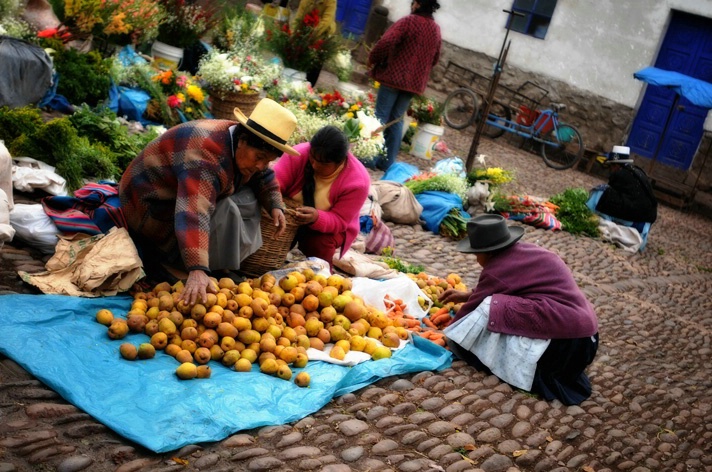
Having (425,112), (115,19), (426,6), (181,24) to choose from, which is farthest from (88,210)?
(425,112)

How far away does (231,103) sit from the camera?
30.4 feet

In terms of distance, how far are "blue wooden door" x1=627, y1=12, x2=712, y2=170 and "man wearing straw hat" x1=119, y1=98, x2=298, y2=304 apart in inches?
508

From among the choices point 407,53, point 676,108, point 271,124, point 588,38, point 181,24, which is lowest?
point 271,124

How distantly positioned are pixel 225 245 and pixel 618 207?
768 cm

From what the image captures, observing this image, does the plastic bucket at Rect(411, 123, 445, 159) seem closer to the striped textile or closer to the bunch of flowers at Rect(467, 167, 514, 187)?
the bunch of flowers at Rect(467, 167, 514, 187)

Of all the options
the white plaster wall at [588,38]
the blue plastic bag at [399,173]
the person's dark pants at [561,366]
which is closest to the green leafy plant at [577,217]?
the blue plastic bag at [399,173]

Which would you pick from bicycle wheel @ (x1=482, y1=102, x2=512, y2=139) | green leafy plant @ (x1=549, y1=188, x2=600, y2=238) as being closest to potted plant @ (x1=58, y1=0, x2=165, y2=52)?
green leafy plant @ (x1=549, y1=188, x2=600, y2=238)

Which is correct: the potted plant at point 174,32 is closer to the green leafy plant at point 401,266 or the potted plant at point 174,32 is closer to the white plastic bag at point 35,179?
the white plastic bag at point 35,179

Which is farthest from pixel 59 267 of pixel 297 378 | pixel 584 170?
pixel 584 170

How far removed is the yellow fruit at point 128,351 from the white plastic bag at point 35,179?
7.09 ft

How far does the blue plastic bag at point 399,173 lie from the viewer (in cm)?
981

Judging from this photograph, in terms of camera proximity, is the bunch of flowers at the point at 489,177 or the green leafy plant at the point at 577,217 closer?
the bunch of flowers at the point at 489,177

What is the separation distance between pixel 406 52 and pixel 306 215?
5074 mm

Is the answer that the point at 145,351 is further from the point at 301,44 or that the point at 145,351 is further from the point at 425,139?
the point at 425,139
